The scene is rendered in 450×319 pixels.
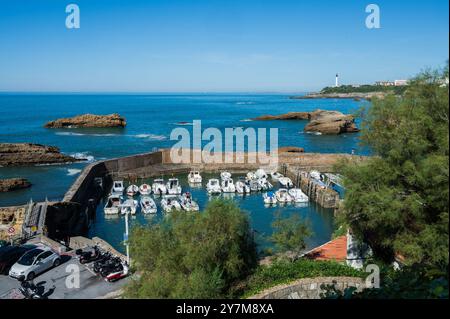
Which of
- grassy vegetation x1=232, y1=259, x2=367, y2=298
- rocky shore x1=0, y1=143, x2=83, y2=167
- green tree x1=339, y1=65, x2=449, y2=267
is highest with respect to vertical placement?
green tree x1=339, y1=65, x2=449, y2=267

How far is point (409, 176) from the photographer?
1220 centimetres

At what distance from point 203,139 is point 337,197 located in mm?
44304

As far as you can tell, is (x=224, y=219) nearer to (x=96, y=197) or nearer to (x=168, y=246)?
(x=168, y=246)

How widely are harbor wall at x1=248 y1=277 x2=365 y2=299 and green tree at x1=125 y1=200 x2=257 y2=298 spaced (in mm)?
1427

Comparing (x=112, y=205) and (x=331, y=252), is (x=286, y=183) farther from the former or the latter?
(x=331, y=252)

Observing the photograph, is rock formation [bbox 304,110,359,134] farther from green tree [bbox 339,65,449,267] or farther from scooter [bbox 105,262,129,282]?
scooter [bbox 105,262,129,282]

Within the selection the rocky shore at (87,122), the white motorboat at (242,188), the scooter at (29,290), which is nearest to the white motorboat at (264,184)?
the white motorboat at (242,188)

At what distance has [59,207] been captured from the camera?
2828 cm

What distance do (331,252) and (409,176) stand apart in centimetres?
723

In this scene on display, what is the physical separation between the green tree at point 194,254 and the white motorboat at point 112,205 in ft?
61.5

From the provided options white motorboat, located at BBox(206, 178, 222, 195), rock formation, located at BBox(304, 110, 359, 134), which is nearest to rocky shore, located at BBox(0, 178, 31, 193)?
white motorboat, located at BBox(206, 178, 222, 195)

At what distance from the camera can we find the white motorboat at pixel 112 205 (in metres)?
32.1

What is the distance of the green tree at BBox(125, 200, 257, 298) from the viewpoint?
37.5 feet
